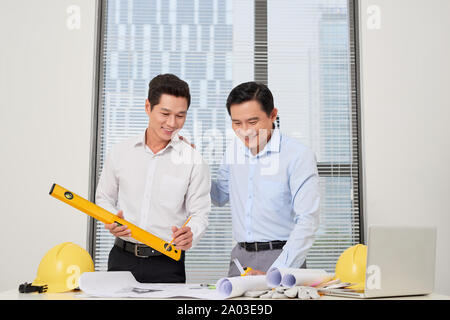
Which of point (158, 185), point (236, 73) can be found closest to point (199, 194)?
point (158, 185)

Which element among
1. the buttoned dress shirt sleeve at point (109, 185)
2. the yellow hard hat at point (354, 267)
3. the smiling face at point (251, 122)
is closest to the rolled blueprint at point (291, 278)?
the yellow hard hat at point (354, 267)

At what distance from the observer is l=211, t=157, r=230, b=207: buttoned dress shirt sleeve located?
212 centimetres

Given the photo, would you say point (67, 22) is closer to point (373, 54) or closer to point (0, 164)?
point (0, 164)

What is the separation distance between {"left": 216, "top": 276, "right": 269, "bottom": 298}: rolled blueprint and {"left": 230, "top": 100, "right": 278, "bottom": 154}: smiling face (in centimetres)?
77

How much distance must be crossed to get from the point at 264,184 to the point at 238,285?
2.52 ft

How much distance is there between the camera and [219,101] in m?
2.94

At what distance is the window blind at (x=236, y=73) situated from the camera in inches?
114

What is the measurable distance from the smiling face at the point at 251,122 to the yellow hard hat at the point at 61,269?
85 centimetres

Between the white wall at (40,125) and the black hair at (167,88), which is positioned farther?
the white wall at (40,125)

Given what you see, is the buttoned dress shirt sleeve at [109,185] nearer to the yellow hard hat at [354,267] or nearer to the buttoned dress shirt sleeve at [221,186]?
the buttoned dress shirt sleeve at [221,186]

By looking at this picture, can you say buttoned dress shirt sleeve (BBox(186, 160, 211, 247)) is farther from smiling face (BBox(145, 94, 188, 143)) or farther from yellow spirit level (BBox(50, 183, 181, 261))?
yellow spirit level (BBox(50, 183, 181, 261))

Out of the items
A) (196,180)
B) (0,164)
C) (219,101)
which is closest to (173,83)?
(196,180)

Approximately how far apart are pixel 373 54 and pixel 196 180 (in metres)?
1.74

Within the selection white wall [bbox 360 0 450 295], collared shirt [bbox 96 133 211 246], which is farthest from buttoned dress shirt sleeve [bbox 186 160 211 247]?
white wall [bbox 360 0 450 295]
